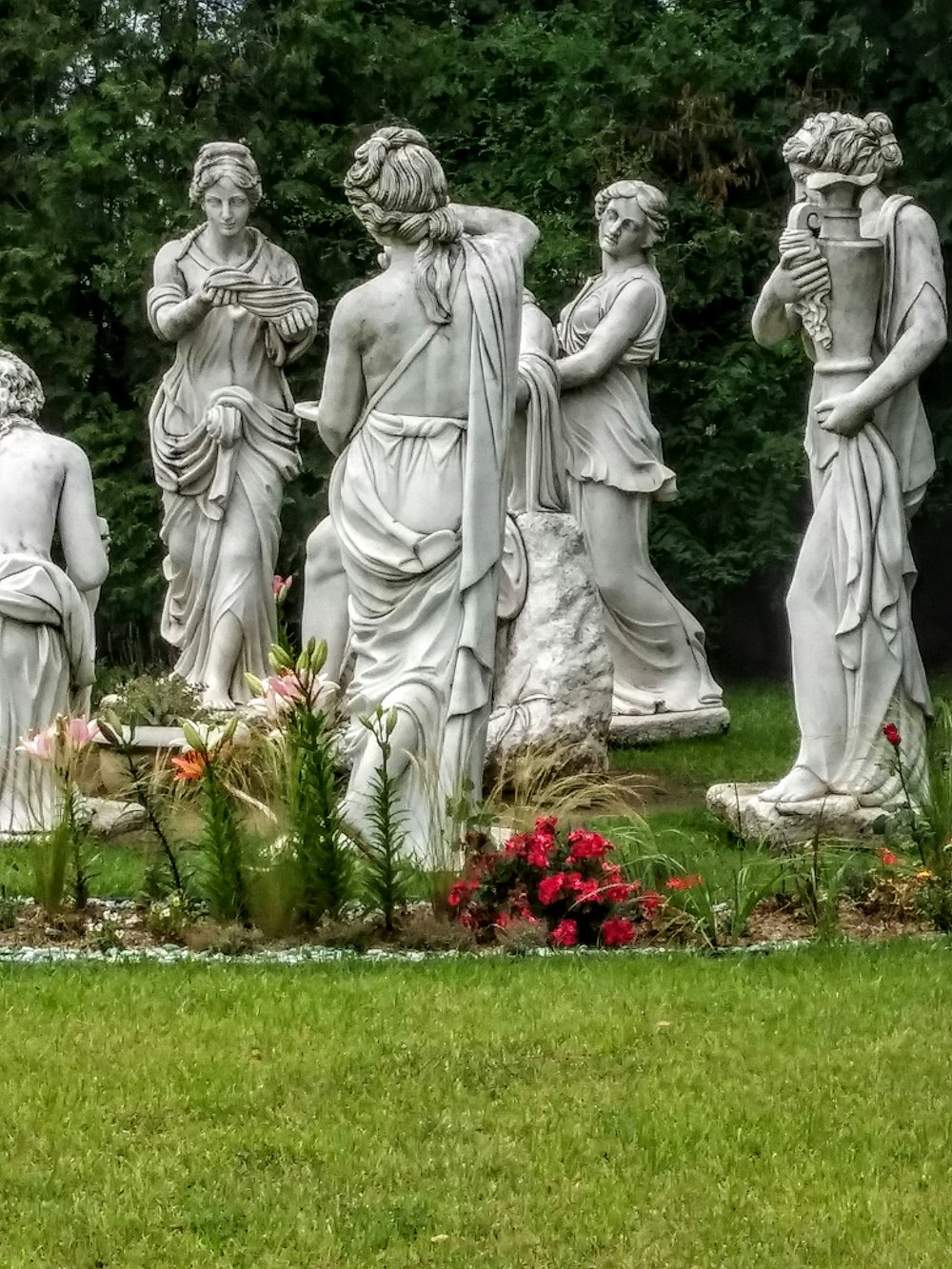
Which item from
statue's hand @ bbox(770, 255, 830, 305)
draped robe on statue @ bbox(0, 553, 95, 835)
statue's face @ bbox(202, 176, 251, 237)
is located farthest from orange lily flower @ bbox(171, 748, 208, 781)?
statue's face @ bbox(202, 176, 251, 237)

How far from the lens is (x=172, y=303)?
15.1 metres

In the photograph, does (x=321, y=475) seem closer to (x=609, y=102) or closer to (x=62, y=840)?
(x=609, y=102)

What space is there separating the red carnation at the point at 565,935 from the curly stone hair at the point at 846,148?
3.98 metres

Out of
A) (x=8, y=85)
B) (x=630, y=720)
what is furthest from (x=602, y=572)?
(x=8, y=85)

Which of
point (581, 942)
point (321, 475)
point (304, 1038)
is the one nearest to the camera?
point (304, 1038)

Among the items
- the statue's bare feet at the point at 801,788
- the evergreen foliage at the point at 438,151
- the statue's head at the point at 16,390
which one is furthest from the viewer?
the evergreen foliage at the point at 438,151

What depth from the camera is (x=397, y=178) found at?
9.90 metres

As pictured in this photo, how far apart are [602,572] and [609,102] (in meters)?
7.98

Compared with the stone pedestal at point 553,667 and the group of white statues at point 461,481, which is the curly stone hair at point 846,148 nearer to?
the group of white statues at point 461,481

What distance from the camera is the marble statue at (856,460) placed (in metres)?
10.7

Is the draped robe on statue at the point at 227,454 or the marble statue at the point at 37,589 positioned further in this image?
the draped robe on statue at the point at 227,454

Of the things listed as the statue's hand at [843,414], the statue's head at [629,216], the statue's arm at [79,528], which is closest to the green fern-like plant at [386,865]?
the statue's hand at [843,414]

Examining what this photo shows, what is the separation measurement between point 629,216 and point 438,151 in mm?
7637

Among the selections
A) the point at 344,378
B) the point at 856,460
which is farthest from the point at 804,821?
the point at 344,378
